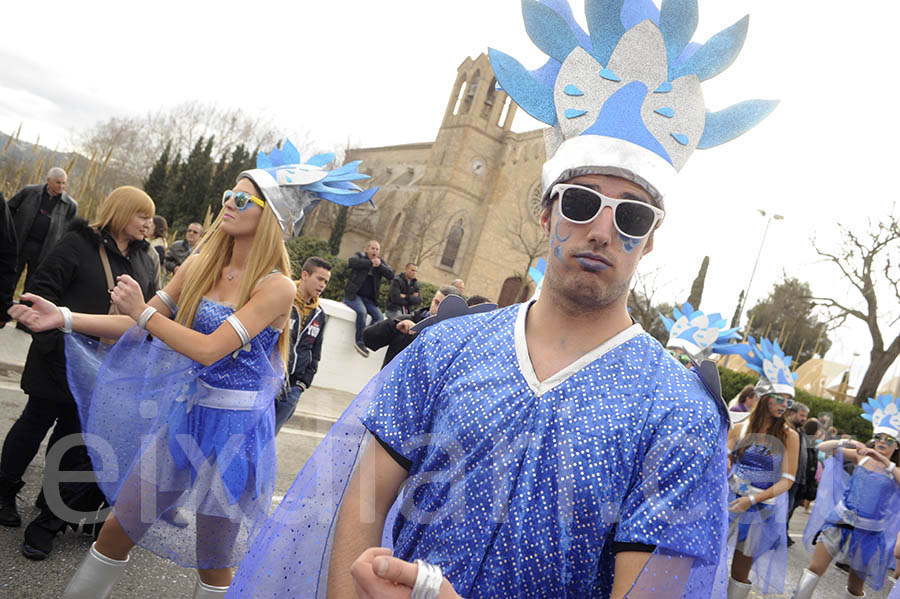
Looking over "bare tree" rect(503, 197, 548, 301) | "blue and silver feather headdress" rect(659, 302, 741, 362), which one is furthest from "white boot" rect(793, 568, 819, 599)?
"bare tree" rect(503, 197, 548, 301)

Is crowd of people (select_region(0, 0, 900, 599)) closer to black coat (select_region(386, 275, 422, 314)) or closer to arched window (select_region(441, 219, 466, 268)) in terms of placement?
black coat (select_region(386, 275, 422, 314))

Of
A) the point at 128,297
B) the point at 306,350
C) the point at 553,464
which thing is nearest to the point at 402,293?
the point at 306,350

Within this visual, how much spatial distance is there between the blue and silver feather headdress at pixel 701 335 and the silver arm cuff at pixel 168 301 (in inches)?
157

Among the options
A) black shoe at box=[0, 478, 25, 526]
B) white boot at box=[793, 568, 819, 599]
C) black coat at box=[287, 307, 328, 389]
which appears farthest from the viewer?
white boot at box=[793, 568, 819, 599]

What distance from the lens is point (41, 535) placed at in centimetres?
371

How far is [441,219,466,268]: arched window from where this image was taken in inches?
1499

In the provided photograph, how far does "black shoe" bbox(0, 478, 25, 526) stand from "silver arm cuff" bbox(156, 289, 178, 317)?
1800mm

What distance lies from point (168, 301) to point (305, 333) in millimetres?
2989

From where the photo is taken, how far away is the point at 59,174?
22.7 feet

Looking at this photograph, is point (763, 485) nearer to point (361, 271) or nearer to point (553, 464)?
point (553, 464)

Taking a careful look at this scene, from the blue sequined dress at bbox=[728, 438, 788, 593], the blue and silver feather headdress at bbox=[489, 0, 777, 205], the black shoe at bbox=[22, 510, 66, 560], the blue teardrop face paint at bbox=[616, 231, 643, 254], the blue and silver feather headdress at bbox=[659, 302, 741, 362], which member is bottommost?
the black shoe at bbox=[22, 510, 66, 560]

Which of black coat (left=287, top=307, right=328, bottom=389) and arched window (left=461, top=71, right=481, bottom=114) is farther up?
arched window (left=461, top=71, right=481, bottom=114)

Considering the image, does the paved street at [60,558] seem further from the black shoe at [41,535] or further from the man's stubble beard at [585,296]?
the man's stubble beard at [585,296]

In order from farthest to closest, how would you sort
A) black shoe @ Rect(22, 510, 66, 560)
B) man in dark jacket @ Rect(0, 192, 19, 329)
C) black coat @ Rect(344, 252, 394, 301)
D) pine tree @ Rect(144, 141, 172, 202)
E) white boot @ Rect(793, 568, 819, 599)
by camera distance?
pine tree @ Rect(144, 141, 172, 202) < black coat @ Rect(344, 252, 394, 301) < white boot @ Rect(793, 568, 819, 599) < man in dark jacket @ Rect(0, 192, 19, 329) < black shoe @ Rect(22, 510, 66, 560)
